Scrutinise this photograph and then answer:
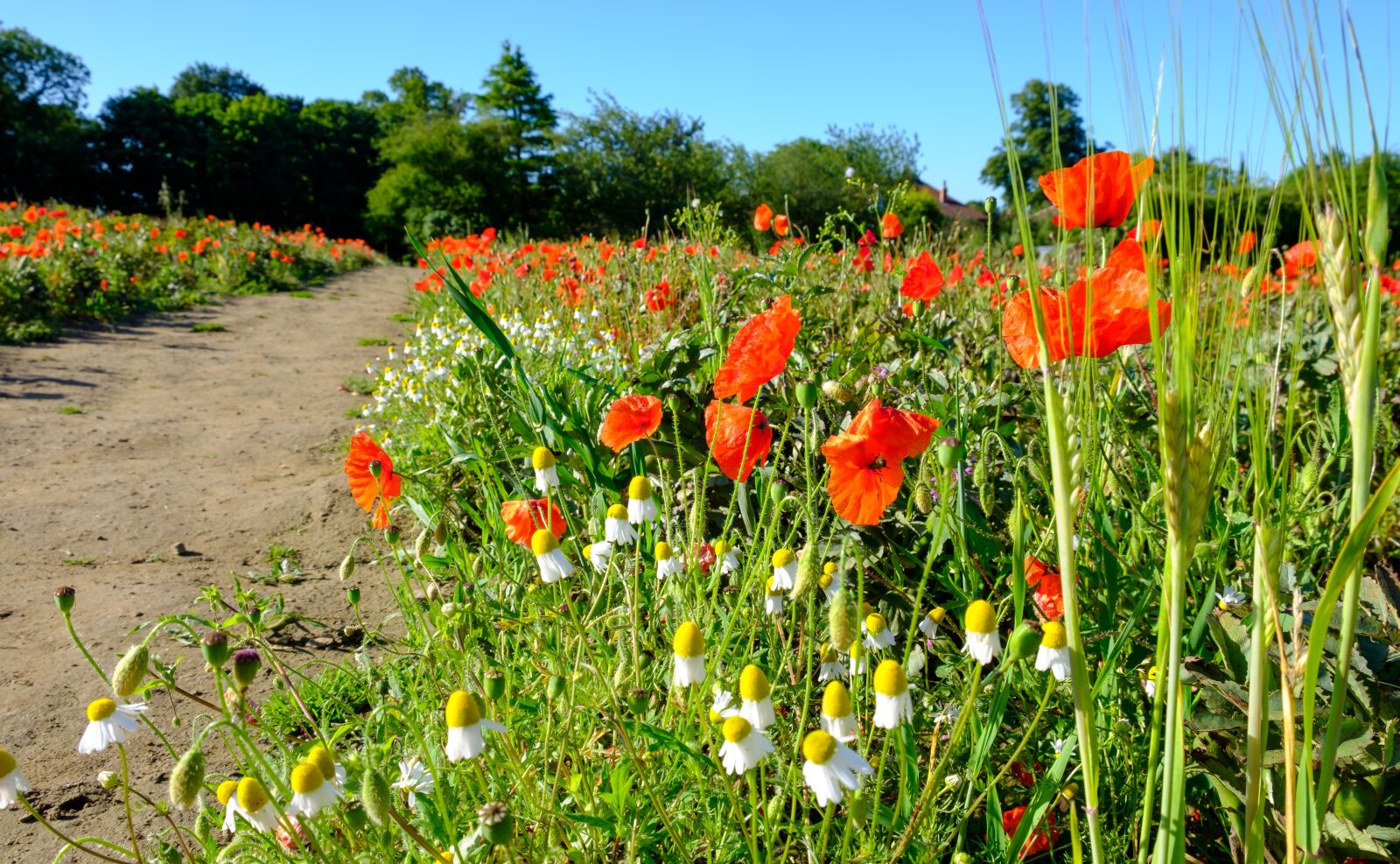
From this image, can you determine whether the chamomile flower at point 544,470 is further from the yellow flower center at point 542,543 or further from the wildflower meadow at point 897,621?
the yellow flower center at point 542,543

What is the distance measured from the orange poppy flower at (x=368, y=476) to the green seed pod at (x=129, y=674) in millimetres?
625

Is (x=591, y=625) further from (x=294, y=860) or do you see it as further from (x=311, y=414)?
(x=311, y=414)

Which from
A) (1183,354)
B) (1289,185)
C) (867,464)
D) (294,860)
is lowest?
(294,860)

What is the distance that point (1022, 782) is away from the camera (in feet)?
4.34

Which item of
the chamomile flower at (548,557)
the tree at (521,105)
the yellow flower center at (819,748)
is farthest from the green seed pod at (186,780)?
the tree at (521,105)

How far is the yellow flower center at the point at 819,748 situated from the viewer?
75 centimetres

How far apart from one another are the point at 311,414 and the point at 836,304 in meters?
2.81

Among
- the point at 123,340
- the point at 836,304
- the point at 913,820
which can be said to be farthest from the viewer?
the point at 123,340

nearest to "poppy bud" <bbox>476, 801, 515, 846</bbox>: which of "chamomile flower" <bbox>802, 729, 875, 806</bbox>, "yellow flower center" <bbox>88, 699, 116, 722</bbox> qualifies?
"chamomile flower" <bbox>802, 729, 875, 806</bbox>

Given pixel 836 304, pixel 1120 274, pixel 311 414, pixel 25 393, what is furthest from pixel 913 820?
pixel 25 393

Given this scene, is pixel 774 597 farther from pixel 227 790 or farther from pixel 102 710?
pixel 102 710

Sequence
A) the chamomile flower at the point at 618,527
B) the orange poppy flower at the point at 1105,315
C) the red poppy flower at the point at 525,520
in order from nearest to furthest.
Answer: the orange poppy flower at the point at 1105,315
the chamomile flower at the point at 618,527
the red poppy flower at the point at 525,520

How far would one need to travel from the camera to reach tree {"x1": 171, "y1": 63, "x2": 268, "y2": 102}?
152 feet

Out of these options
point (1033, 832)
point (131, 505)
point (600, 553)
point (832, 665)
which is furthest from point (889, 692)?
point (131, 505)
